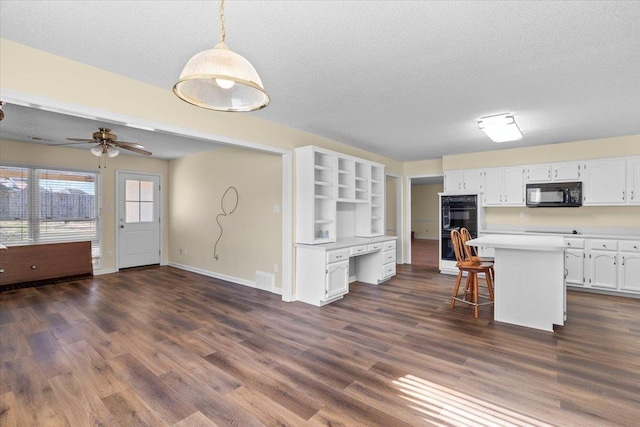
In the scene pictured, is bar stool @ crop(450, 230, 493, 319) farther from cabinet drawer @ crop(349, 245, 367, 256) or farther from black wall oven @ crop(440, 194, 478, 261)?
black wall oven @ crop(440, 194, 478, 261)

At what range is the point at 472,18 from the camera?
1.91 meters

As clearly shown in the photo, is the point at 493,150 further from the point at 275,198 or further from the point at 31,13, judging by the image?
the point at 31,13

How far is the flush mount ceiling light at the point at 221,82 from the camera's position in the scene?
125 cm

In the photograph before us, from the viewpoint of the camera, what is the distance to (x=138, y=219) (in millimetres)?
6703

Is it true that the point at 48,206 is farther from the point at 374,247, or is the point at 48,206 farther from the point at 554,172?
the point at 554,172

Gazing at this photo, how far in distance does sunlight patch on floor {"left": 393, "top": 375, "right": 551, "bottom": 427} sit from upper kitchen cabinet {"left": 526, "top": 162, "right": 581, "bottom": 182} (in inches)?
181

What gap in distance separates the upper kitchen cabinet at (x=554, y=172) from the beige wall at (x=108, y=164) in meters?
7.50

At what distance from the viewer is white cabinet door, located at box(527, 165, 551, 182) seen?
522 cm

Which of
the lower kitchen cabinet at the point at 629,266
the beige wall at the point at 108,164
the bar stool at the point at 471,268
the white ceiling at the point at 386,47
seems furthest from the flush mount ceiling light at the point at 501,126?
the beige wall at the point at 108,164

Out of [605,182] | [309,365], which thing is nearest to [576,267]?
[605,182]

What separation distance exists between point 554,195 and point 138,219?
8044 mm

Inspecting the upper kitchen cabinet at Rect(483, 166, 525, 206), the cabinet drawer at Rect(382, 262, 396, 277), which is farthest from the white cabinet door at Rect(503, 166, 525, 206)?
the cabinet drawer at Rect(382, 262, 396, 277)

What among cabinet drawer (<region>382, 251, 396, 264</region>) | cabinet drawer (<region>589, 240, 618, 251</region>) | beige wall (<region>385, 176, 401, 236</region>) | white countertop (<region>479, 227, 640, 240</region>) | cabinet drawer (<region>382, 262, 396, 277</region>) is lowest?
cabinet drawer (<region>382, 262, 396, 277</region>)

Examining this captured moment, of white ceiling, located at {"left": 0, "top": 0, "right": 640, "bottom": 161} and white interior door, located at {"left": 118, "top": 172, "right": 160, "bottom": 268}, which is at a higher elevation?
white ceiling, located at {"left": 0, "top": 0, "right": 640, "bottom": 161}
